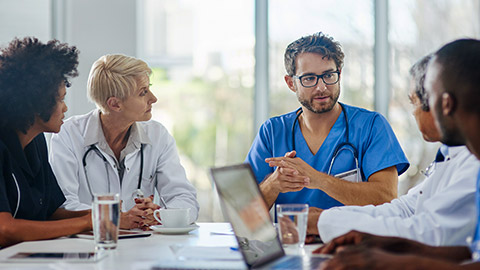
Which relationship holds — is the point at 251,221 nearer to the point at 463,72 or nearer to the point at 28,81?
the point at 463,72

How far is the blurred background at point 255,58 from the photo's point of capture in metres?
4.17

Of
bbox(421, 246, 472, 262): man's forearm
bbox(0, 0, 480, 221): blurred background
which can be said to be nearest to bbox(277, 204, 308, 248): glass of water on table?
bbox(421, 246, 472, 262): man's forearm

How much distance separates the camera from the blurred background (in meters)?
Result: 4.17

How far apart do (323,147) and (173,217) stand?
872 mm

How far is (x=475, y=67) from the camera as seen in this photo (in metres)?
1.22

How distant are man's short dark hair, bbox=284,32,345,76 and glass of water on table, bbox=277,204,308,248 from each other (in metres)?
1.25

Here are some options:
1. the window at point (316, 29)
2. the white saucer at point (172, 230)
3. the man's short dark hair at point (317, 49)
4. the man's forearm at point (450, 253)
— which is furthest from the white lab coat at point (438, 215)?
the window at point (316, 29)

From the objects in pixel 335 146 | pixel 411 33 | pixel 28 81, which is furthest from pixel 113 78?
pixel 411 33

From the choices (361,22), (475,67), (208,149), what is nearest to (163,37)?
(208,149)

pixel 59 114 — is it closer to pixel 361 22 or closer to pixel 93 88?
pixel 93 88

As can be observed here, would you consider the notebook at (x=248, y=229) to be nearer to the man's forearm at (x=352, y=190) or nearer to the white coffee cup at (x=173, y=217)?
the white coffee cup at (x=173, y=217)

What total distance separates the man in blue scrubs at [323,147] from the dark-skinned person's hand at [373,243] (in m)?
0.80

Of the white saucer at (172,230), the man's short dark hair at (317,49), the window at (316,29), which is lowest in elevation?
the white saucer at (172,230)

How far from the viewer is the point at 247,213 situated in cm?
131
